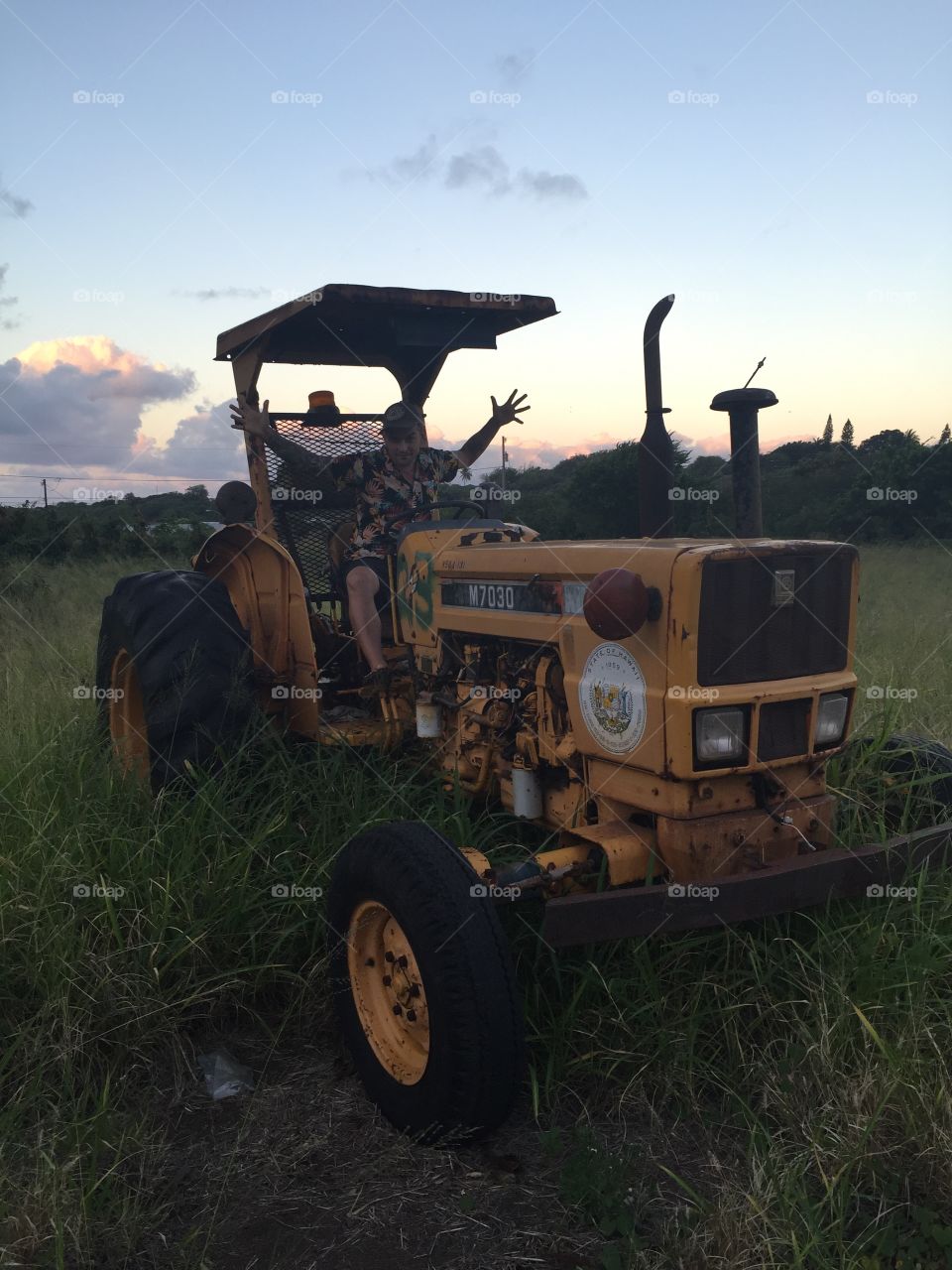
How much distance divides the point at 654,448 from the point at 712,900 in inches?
49.5

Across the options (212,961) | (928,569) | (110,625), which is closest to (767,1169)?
(212,961)

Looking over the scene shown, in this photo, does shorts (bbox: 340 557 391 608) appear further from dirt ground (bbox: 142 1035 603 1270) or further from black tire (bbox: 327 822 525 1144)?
dirt ground (bbox: 142 1035 603 1270)

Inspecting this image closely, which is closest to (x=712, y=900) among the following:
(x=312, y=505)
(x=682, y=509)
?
(x=312, y=505)

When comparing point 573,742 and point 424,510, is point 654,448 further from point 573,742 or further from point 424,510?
point 424,510

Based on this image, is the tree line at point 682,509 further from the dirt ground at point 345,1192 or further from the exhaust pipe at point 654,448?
the dirt ground at point 345,1192

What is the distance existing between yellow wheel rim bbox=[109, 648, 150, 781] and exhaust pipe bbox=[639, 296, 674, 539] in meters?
2.24

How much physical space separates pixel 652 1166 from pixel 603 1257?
37 cm

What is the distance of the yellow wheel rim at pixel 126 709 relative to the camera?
14.1 feet

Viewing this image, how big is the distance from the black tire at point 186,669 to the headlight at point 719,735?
188 cm

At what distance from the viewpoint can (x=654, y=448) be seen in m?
2.95

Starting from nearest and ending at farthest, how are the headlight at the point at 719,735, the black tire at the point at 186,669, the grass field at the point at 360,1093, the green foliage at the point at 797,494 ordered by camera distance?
the grass field at the point at 360,1093 → the headlight at the point at 719,735 → the black tire at the point at 186,669 → the green foliage at the point at 797,494

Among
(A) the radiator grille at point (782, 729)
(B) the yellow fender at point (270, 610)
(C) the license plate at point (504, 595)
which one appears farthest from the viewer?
(B) the yellow fender at point (270, 610)

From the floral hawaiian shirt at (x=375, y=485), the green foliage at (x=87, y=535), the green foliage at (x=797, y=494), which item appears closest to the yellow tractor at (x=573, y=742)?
the floral hawaiian shirt at (x=375, y=485)

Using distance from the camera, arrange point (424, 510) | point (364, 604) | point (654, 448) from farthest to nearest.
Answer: point (364, 604) < point (424, 510) < point (654, 448)
